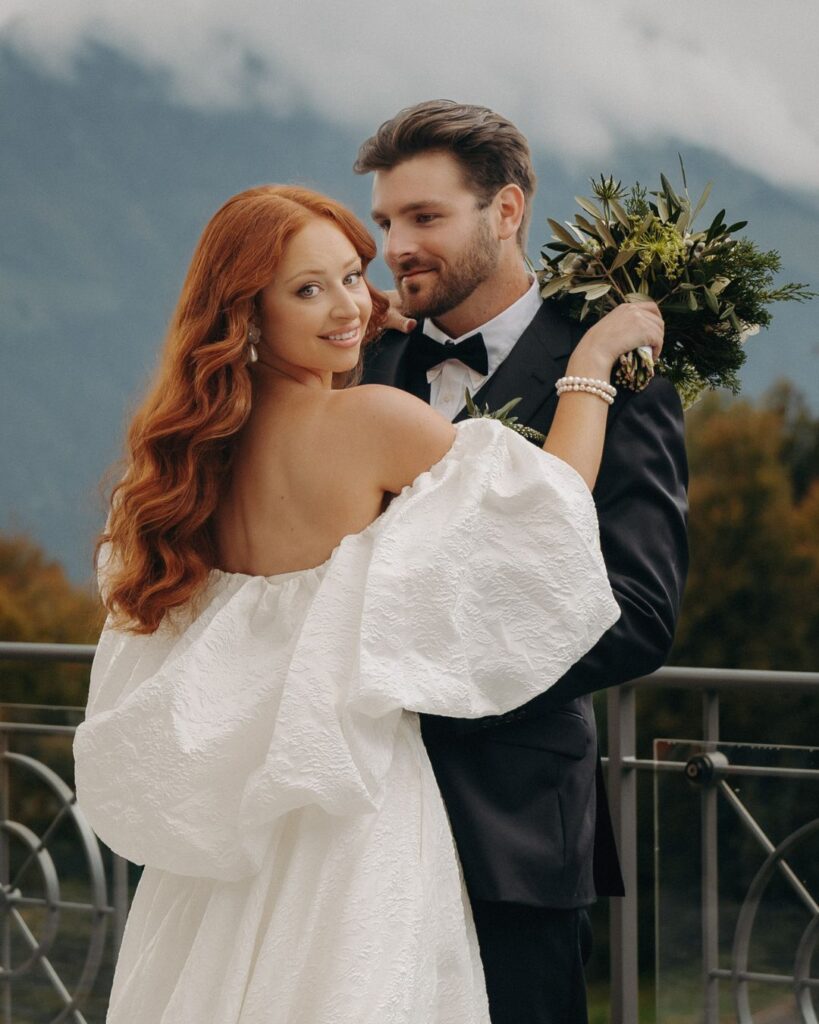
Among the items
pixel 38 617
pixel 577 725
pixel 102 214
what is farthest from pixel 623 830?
pixel 102 214

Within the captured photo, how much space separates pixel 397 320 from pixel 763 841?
4.06 feet

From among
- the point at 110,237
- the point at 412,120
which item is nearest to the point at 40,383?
the point at 110,237

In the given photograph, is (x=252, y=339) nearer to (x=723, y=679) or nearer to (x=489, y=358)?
(x=489, y=358)

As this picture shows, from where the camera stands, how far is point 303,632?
175cm

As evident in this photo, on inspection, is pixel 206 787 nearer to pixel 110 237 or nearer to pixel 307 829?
pixel 307 829

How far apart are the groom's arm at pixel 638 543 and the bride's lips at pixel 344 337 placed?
0.42m

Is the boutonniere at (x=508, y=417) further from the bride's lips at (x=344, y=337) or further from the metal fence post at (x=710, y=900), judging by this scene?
the metal fence post at (x=710, y=900)

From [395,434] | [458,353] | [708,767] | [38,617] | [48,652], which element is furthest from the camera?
[38,617]

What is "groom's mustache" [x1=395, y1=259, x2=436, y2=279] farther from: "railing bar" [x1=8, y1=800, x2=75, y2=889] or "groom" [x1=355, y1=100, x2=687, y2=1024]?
"railing bar" [x1=8, y1=800, x2=75, y2=889]

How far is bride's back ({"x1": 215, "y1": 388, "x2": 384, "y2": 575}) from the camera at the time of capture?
1.83 metres

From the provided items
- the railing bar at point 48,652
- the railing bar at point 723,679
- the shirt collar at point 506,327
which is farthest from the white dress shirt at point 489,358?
the railing bar at point 48,652

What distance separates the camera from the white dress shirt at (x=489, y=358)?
7.70 feet

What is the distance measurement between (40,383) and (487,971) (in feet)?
49.9

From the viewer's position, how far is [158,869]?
6.36ft
